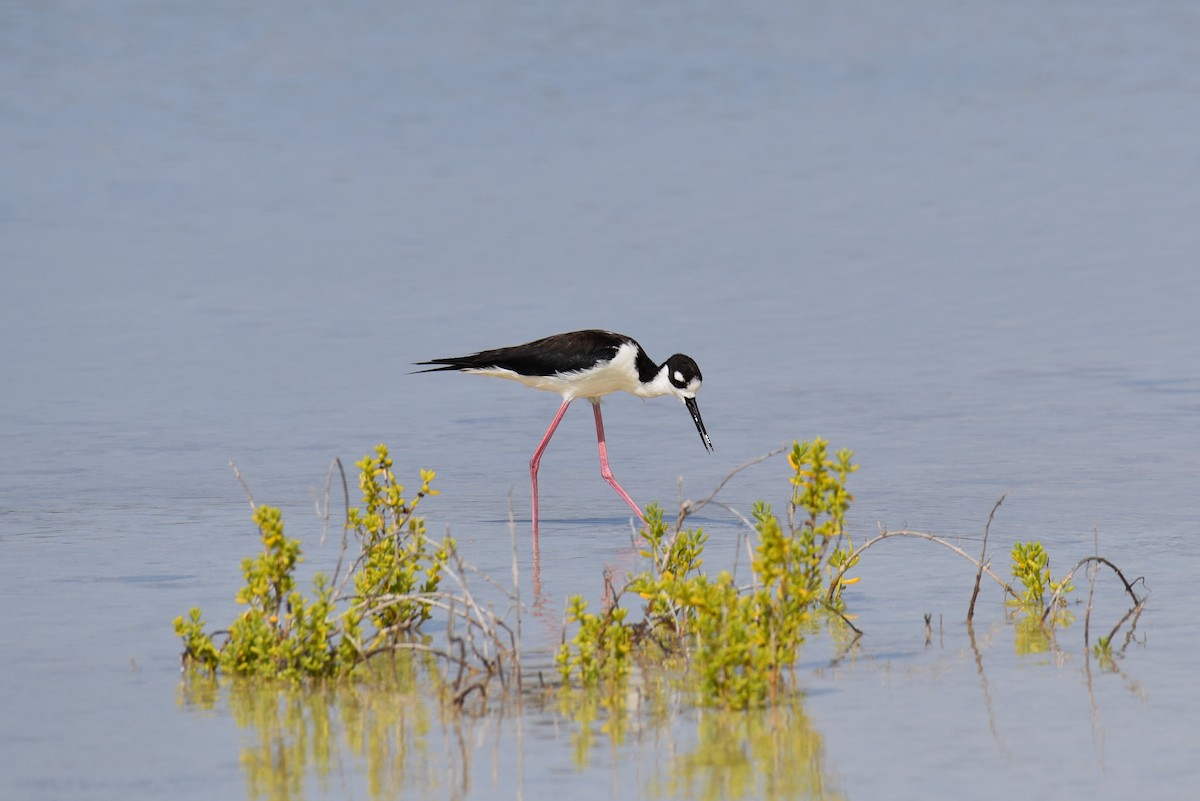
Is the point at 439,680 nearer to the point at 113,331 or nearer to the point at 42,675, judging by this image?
the point at 42,675

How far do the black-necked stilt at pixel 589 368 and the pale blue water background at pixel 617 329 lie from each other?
1.50ft

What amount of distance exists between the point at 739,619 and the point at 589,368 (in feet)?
15.9

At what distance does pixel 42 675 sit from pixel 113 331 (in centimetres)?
861

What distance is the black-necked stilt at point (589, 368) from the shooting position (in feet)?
34.6

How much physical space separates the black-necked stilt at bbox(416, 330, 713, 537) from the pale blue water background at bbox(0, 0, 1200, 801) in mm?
457

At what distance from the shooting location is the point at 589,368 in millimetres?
10547

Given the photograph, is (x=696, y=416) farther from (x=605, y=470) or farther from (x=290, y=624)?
(x=290, y=624)

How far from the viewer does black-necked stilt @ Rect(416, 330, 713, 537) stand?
34.6ft

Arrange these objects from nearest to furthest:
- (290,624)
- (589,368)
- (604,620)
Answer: (290,624), (604,620), (589,368)

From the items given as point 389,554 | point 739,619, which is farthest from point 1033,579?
point 389,554

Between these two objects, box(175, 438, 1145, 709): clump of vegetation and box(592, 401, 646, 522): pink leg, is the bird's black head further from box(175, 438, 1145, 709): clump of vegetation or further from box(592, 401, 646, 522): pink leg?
box(175, 438, 1145, 709): clump of vegetation

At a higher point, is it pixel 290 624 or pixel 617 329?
pixel 617 329

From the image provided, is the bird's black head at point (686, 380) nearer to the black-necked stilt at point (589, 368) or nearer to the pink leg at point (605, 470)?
the black-necked stilt at point (589, 368)

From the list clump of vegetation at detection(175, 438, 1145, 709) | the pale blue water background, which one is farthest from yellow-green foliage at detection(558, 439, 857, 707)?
the pale blue water background
